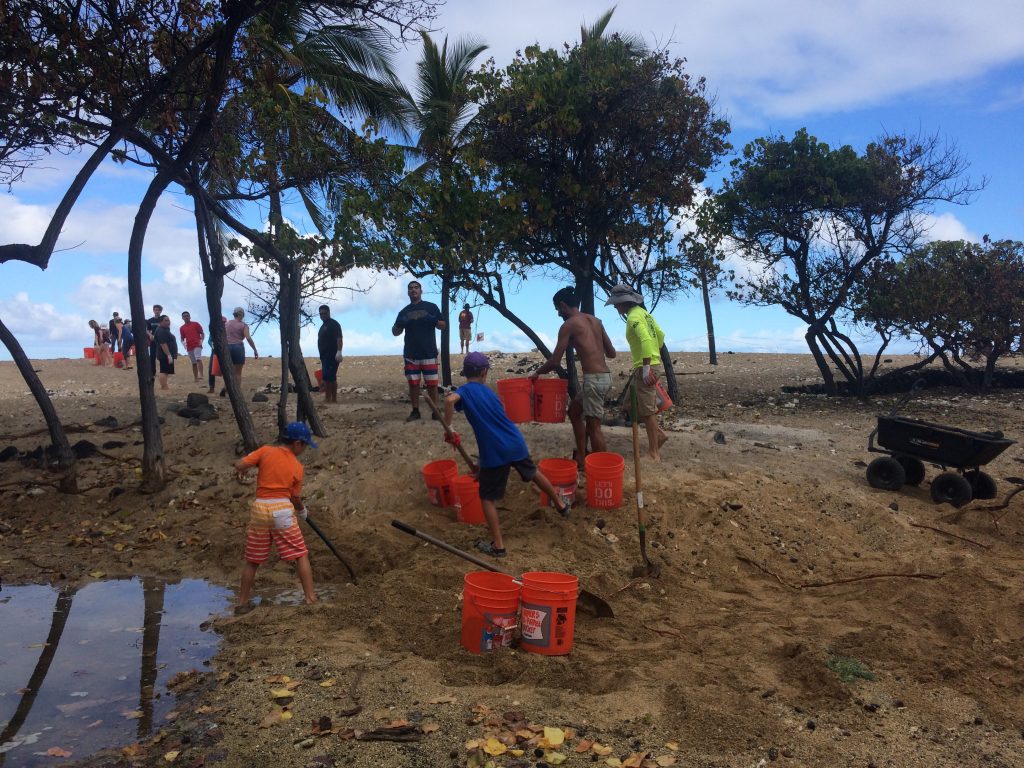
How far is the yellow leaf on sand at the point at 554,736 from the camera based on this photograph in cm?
390

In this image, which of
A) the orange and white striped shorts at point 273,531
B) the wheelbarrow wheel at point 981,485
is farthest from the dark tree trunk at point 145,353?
the wheelbarrow wheel at point 981,485

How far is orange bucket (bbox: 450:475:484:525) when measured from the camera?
27.5 feet

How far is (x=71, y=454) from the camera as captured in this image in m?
10.0

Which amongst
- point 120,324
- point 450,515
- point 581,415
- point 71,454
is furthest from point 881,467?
point 120,324

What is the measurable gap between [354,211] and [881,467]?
811 centimetres

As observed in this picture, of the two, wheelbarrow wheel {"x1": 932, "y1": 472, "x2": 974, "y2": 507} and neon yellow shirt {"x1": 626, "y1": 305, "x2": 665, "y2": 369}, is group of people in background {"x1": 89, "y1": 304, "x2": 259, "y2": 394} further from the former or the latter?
wheelbarrow wheel {"x1": 932, "y1": 472, "x2": 974, "y2": 507}

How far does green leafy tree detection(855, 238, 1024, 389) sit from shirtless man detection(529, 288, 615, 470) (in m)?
9.94

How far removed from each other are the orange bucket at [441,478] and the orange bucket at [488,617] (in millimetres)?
3481

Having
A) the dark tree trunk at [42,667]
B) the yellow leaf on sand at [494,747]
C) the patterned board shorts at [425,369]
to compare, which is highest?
the patterned board shorts at [425,369]

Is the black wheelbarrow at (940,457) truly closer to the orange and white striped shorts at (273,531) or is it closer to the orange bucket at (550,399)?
the orange bucket at (550,399)

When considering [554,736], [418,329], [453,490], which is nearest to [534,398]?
[453,490]

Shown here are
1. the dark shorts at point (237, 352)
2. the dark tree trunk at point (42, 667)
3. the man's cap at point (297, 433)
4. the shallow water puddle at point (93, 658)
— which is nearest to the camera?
the shallow water puddle at point (93, 658)

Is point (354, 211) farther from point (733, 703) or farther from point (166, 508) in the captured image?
point (733, 703)

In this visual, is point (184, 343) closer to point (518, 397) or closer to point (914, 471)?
point (518, 397)
